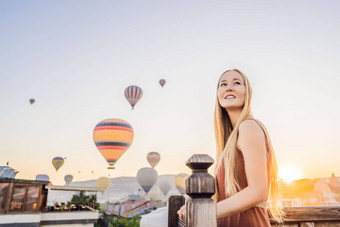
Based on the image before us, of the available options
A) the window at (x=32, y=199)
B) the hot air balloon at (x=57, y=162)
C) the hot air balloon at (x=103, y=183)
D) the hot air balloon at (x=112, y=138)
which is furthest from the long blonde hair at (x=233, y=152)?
the hot air balloon at (x=103, y=183)

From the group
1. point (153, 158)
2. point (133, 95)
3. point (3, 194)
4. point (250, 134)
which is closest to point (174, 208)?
point (250, 134)

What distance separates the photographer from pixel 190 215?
143 cm

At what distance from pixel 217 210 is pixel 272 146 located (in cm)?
62

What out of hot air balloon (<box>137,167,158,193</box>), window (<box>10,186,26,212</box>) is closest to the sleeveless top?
window (<box>10,186,26,212</box>)

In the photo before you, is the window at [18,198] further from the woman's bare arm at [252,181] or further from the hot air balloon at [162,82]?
the hot air balloon at [162,82]

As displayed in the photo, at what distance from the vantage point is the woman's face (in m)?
2.00

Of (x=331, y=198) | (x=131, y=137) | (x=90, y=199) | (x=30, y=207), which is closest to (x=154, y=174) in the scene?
(x=131, y=137)

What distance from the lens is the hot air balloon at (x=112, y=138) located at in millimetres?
30062

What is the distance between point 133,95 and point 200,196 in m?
33.7

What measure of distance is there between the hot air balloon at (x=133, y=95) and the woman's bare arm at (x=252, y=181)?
33442 mm

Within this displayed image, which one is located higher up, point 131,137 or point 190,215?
point 131,137

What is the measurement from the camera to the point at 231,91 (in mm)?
2029

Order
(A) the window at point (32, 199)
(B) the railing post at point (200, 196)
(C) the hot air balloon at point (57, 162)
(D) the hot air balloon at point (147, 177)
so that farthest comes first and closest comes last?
(D) the hot air balloon at point (147, 177) < (C) the hot air balloon at point (57, 162) < (A) the window at point (32, 199) < (B) the railing post at point (200, 196)

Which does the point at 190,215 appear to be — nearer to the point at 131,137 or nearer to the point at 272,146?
the point at 272,146
